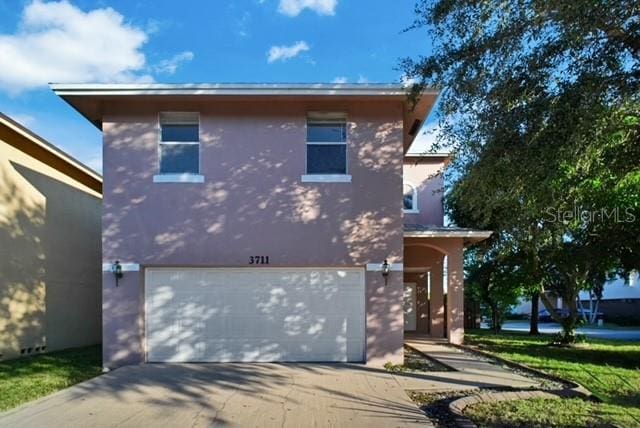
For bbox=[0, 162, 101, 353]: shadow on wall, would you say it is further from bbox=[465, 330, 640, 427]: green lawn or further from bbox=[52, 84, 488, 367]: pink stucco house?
bbox=[465, 330, 640, 427]: green lawn

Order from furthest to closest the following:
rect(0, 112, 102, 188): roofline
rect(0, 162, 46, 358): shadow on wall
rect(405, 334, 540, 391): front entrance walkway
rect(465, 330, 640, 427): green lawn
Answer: rect(0, 162, 46, 358): shadow on wall, rect(0, 112, 102, 188): roofline, rect(405, 334, 540, 391): front entrance walkway, rect(465, 330, 640, 427): green lawn

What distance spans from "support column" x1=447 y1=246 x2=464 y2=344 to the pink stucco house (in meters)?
5.97

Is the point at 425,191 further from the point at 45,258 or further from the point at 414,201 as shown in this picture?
the point at 45,258

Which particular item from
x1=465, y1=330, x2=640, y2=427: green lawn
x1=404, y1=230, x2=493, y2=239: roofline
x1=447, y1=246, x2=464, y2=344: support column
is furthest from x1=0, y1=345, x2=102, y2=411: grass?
x1=447, y1=246, x2=464, y2=344: support column

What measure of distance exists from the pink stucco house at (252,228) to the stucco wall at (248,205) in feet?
0.07

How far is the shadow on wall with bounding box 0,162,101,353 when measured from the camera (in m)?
13.5

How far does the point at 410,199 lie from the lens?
67.8 feet

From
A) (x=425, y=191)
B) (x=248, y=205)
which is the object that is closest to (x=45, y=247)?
(x=248, y=205)

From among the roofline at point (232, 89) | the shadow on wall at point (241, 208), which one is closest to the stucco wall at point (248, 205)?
the shadow on wall at point (241, 208)

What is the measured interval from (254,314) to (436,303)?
9.71 metres

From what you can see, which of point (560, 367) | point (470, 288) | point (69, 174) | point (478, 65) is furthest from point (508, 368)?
point (470, 288)

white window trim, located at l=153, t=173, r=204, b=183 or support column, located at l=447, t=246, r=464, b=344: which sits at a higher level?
white window trim, located at l=153, t=173, r=204, b=183

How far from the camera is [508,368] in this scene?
1235 centimetres

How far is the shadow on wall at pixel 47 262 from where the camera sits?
44.4ft
